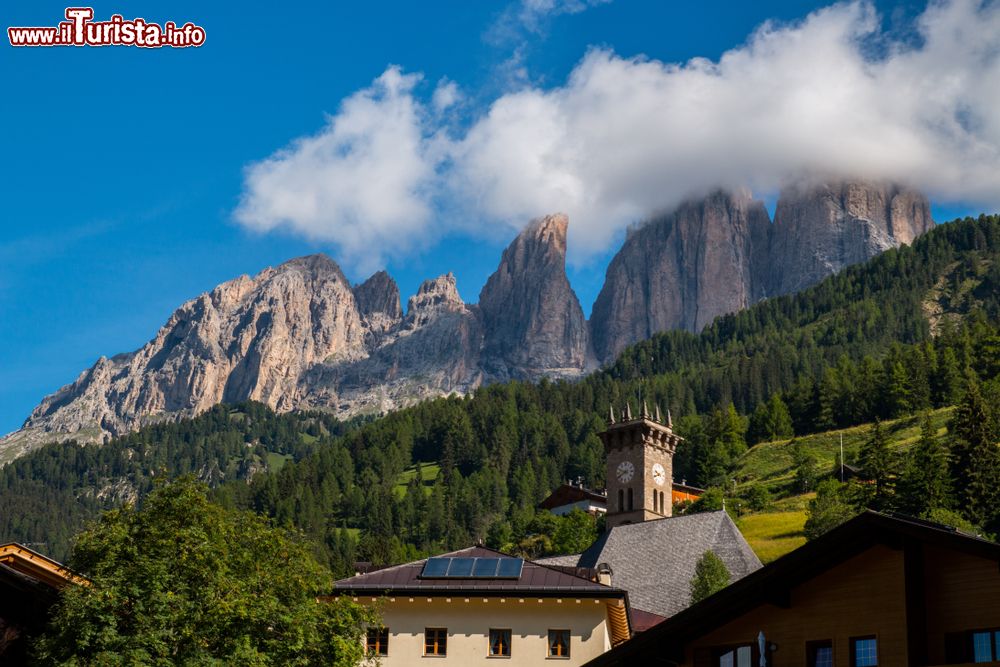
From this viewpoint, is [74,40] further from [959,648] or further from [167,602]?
[959,648]

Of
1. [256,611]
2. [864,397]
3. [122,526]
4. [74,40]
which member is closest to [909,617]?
[256,611]

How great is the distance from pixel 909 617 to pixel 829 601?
1907 millimetres

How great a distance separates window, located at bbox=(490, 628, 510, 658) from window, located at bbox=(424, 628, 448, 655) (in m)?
1.66

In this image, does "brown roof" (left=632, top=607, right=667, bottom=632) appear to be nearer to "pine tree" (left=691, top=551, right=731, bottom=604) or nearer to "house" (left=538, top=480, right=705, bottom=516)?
"pine tree" (left=691, top=551, right=731, bottom=604)

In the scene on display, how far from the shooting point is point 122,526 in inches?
1437

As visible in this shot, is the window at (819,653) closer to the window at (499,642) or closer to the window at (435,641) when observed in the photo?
the window at (499,642)

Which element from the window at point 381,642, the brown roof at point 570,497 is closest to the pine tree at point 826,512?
the brown roof at point 570,497

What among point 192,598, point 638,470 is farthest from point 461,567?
point 638,470

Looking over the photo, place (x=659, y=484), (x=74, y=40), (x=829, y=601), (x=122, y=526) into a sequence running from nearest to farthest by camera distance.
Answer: (x=829, y=601) → (x=122, y=526) → (x=74, y=40) → (x=659, y=484)

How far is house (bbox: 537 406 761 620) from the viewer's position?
91812 millimetres

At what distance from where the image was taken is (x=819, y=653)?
2278 cm

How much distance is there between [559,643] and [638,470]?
70.7 metres

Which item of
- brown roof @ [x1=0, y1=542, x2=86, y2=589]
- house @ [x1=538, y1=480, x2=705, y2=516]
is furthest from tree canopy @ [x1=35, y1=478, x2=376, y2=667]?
house @ [x1=538, y1=480, x2=705, y2=516]

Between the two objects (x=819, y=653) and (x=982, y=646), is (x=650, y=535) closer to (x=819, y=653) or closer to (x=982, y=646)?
(x=819, y=653)
